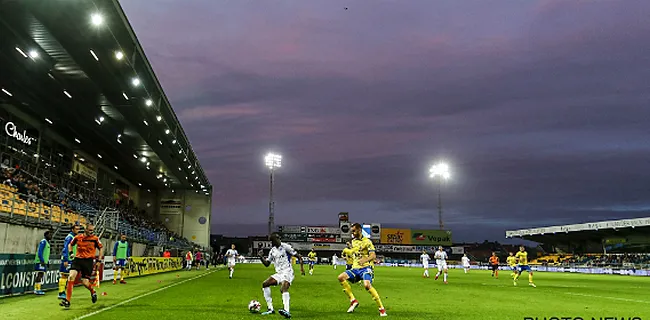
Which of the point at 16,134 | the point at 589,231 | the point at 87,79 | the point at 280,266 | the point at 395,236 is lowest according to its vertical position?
the point at 280,266

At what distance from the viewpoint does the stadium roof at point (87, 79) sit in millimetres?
20500

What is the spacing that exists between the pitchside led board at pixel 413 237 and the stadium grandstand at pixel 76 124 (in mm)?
50848

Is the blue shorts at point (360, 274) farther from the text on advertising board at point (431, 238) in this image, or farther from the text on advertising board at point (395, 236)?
the text on advertising board at point (431, 238)

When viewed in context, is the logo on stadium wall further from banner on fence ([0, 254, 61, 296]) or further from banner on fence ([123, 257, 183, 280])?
banner on fence ([0, 254, 61, 296])

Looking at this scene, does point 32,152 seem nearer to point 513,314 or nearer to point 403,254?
point 513,314

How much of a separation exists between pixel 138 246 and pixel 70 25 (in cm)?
2253

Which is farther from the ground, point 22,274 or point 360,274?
point 360,274

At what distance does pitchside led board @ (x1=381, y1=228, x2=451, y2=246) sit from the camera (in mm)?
96125

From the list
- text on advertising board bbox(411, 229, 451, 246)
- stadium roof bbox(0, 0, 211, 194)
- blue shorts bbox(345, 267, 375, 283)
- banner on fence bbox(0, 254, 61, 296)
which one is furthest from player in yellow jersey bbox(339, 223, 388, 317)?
text on advertising board bbox(411, 229, 451, 246)

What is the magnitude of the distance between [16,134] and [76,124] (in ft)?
16.9

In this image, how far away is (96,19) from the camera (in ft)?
66.5

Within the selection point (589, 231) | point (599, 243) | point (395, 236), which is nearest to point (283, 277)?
point (589, 231)

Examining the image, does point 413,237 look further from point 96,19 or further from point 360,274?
point 360,274

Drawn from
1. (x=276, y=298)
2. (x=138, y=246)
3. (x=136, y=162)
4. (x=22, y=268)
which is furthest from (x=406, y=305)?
(x=136, y=162)
